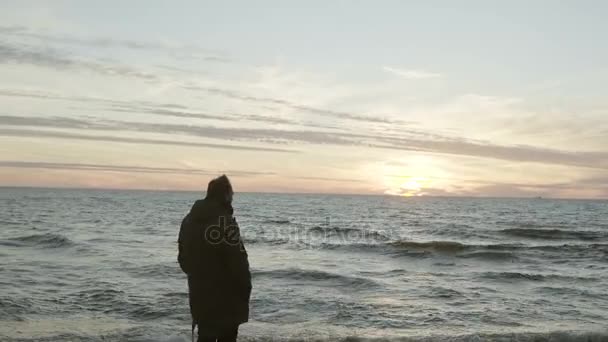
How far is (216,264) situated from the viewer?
4.65 metres

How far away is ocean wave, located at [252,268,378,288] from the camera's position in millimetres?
14489

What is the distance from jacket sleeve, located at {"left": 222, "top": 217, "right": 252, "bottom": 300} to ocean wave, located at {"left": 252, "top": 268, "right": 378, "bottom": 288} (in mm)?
9727

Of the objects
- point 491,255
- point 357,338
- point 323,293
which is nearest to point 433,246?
point 491,255

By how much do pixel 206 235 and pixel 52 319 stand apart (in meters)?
6.85

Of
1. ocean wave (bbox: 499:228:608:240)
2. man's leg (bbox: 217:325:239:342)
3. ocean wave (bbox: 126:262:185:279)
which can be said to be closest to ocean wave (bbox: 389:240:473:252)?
ocean wave (bbox: 499:228:608:240)

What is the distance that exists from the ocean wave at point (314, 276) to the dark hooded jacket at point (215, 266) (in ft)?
31.9

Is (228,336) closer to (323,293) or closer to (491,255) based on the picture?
(323,293)

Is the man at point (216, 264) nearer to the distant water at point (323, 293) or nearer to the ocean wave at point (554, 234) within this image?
the distant water at point (323, 293)

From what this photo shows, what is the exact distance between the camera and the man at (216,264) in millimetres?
4602

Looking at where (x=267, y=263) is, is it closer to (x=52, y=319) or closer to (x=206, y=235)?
(x=52, y=319)

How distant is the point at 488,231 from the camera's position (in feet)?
120

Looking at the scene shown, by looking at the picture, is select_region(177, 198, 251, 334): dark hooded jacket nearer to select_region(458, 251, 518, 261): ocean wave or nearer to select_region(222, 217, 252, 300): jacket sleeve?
select_region(222, 217, 252, 300): jacket sleeve

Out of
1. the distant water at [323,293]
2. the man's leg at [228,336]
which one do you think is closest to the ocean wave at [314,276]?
the distant water at [323,293]

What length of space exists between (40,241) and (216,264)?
20609mm
